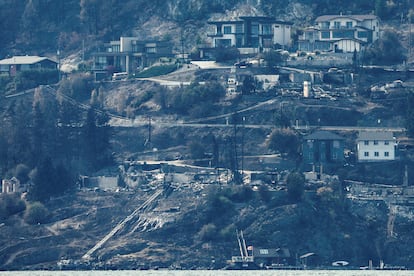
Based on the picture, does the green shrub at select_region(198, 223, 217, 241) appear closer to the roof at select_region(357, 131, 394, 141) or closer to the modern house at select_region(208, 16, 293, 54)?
the roof at select_region(357, 131, 394, 141)

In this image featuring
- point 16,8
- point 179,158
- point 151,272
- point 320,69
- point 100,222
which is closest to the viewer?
point 151,272

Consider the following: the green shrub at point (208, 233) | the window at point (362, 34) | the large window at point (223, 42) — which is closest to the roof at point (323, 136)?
the green shrub at point (208, 233)

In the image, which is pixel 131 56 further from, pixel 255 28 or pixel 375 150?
pixel 375 150

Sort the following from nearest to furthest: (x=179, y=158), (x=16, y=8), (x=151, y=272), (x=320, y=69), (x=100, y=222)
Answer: (x=151, y=272)
(x=100, y=222)
(x=179, y=158)
(x=320, y=69)
(x=16, y=8)

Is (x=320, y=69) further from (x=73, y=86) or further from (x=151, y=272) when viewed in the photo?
(x=151, y=272)

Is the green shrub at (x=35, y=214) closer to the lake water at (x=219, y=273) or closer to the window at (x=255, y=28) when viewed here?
the lake water at (x=219, y=273)

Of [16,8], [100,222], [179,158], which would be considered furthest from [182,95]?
[16,8]

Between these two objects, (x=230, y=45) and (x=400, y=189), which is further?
(x=230, y=45)
